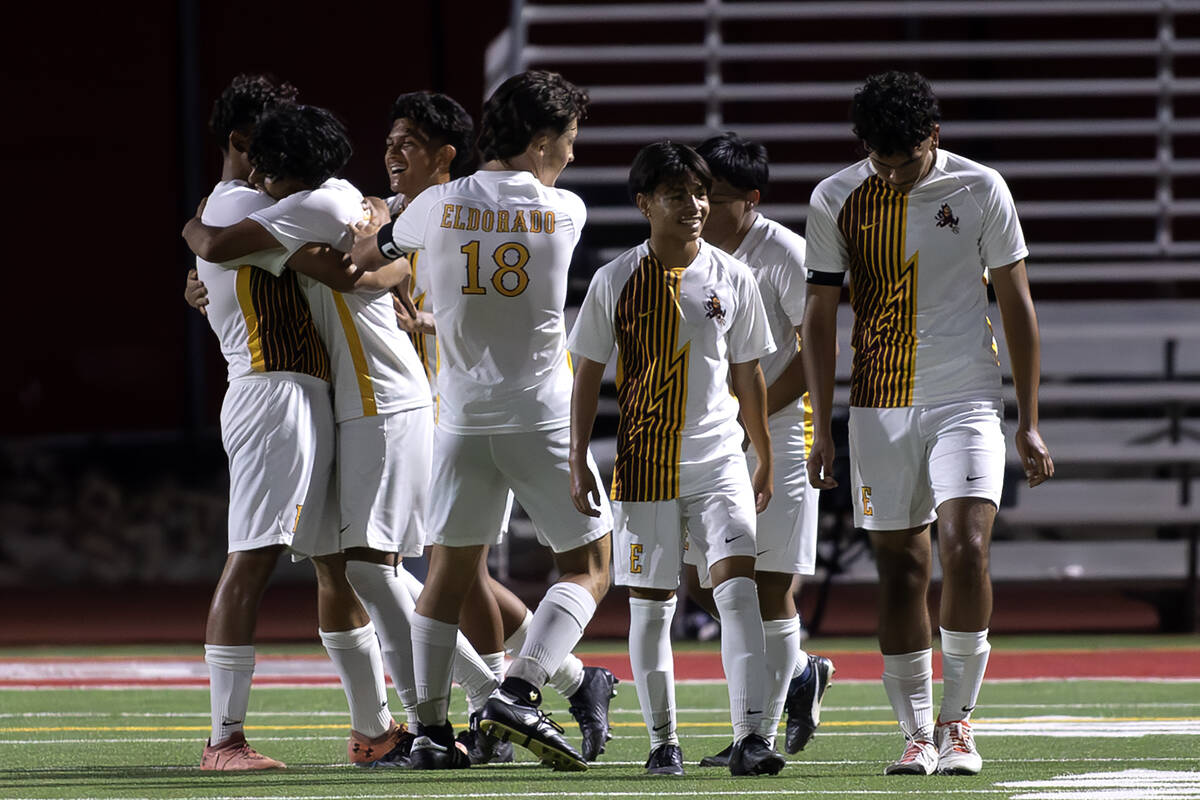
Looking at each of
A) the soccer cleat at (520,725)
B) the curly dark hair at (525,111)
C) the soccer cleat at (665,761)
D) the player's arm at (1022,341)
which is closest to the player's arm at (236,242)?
the curly dark hair at (525,111)

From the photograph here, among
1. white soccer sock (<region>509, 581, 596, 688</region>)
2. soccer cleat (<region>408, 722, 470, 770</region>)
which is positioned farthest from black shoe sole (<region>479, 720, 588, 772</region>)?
soccer cleat (<region>408, 722, 470, 770</region>)

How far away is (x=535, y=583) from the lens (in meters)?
12.6

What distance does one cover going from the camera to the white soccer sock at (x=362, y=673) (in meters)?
5.53

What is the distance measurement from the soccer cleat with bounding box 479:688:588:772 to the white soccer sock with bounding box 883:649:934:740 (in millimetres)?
957

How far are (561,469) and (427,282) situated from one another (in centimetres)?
88

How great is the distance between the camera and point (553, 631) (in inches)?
203

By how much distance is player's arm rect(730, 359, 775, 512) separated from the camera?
5176 mm

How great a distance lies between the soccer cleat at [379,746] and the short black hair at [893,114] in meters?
2.16

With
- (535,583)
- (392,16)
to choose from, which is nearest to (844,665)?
(535,583)

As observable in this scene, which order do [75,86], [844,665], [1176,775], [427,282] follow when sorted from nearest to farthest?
[1176,775]
[427,282]
[844,665]
[75,86]

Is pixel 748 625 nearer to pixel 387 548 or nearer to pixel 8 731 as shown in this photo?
pixel 387 548

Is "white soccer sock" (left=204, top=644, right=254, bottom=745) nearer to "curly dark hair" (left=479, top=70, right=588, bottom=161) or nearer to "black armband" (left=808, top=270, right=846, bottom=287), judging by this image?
"curly dark hair" (left=479, top=70, right=588, bottom=161)

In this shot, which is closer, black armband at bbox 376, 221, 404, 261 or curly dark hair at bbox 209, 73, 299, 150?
black armband at bbox 376, 221, 404, 261

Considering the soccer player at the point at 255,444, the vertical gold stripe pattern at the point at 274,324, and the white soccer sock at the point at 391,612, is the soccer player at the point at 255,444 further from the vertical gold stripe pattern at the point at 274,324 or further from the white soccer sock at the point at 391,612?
the white soccer sock at the point at 391,612
